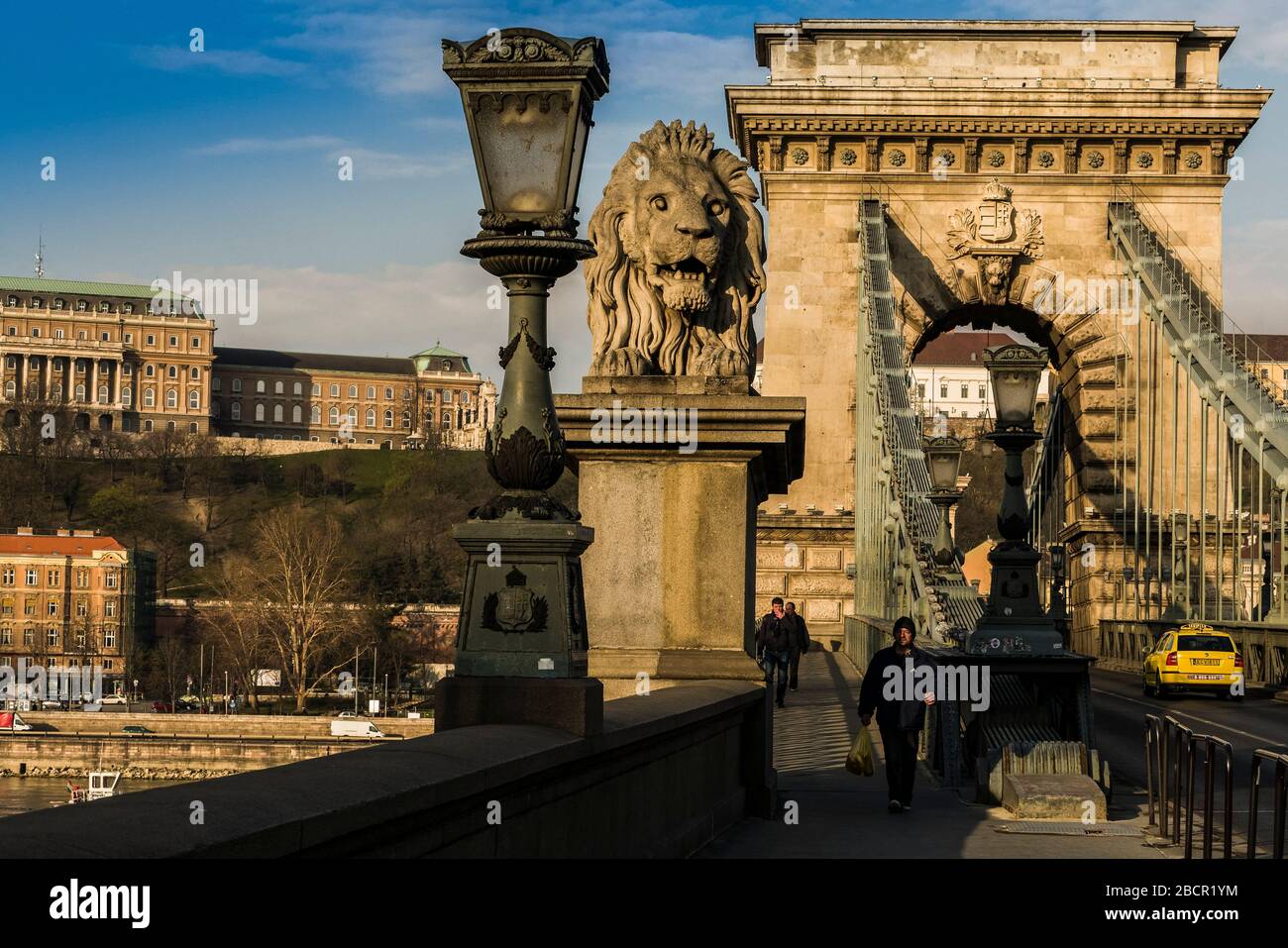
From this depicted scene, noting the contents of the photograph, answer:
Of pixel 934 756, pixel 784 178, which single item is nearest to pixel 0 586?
pixel 784 178

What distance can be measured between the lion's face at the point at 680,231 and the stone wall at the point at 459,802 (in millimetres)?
2023

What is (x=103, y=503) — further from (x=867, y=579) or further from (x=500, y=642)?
(x=500, y=642)

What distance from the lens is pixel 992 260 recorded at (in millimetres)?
41000

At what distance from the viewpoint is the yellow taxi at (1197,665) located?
27.6m

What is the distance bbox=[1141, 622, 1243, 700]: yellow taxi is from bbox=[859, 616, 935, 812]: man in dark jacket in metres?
15.4

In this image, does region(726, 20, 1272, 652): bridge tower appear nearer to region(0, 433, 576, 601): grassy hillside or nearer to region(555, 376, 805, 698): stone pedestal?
region(555, 376, 805, 698): stone pedestal

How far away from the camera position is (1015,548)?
Answer: 14.3 metres

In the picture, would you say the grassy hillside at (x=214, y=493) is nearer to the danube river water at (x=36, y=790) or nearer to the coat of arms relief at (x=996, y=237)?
the danube river water at (x=36, y=790)

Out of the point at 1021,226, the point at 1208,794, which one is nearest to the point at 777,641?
the point at 1208,794

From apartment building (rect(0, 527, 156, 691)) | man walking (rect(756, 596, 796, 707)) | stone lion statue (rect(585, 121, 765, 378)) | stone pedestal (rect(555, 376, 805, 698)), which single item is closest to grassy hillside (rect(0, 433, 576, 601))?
apartment building (rect(0, 527, 156, 691))

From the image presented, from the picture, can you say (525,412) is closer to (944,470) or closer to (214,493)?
(944,470)

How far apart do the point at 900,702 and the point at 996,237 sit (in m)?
30.2

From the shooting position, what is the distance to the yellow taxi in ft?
90.5
